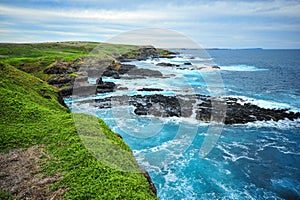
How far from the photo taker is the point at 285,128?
2570 centimetres


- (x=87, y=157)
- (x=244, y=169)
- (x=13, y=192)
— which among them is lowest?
(x=244, y=169)

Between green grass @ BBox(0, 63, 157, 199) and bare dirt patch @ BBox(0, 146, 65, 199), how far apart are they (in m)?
0.29

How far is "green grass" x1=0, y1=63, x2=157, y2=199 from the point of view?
25.4ft

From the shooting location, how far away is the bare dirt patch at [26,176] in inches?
299

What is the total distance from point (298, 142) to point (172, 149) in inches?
558

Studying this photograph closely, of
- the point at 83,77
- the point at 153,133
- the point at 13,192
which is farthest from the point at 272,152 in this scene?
the point at 83,77

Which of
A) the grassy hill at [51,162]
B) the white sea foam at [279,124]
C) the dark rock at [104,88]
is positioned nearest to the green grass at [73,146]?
the grassy hill at [51,162]

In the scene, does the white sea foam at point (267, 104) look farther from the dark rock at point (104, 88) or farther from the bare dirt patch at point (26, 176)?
the bare dirt patch at point (26, 176)

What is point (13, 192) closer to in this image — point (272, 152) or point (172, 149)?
point (172, 149)

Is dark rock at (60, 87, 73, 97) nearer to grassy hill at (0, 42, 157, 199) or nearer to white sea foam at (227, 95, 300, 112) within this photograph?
grassy hill at (0, 42, 157, 199)

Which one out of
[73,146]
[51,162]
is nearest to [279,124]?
[73,146]

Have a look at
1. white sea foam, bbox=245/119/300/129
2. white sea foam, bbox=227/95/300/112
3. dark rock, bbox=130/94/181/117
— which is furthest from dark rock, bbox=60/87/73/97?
white sea foam, bbox=245/119/300/129

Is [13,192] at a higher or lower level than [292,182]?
→ higher

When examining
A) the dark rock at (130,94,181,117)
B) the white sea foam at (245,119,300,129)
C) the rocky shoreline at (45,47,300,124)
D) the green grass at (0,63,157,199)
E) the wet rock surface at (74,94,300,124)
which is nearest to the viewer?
the green grass at (0,63,157,199)
